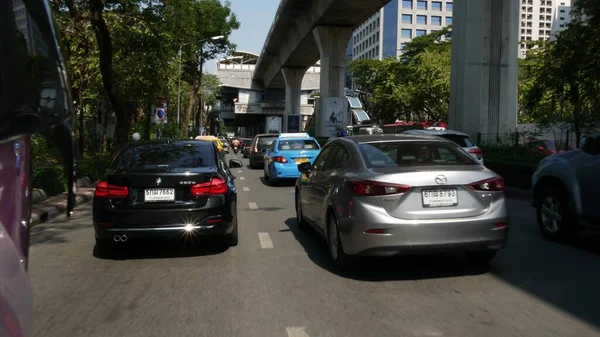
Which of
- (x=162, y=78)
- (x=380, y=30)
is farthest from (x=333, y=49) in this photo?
(x=380, y=30)

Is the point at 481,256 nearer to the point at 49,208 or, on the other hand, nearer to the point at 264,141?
the point at 49,208

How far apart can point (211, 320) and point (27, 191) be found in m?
2.41

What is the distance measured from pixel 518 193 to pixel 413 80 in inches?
1542

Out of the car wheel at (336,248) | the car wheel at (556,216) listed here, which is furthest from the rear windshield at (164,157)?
the car wheel at (556,216)

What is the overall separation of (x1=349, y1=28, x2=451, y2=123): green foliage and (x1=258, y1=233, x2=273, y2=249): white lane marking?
38.4 meters

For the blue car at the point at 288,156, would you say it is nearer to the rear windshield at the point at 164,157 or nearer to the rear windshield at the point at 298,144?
the rear windshield at the point at 298,144

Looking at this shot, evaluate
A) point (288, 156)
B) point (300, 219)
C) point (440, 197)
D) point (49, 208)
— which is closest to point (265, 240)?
point (300, 219)

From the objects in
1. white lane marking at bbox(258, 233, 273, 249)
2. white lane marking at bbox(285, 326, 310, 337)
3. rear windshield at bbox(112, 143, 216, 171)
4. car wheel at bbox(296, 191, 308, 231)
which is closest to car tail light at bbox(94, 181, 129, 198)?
rear windshield at bbox(112, 143, 216, 171)

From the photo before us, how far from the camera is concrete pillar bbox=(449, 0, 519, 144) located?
19781 mm

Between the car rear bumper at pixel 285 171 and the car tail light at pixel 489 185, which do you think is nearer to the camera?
the car tail light at pixel 489 185

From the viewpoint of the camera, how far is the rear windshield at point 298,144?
16.8 m

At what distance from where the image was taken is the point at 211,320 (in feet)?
14.3

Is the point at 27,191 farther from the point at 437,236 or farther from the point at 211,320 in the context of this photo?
the point at 437,236

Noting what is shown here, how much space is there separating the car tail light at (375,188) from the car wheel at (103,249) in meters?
3.30
